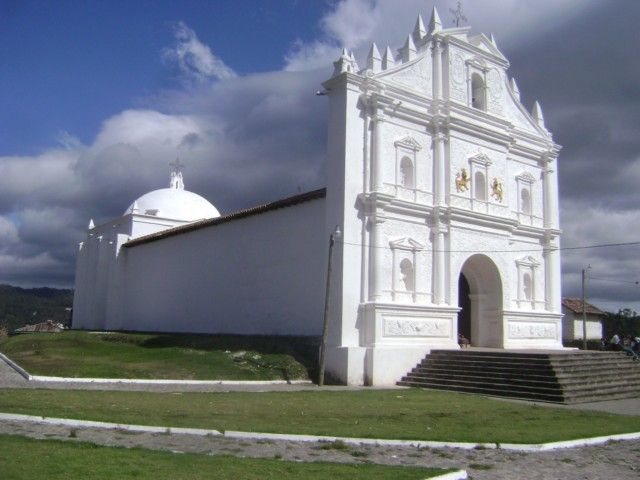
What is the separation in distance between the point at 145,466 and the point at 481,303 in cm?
1965

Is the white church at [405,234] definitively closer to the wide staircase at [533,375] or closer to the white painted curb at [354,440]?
the wide staircase at [533,375]

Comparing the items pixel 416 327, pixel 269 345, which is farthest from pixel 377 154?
pixel 269 345

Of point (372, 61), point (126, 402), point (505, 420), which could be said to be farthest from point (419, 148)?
point (126, 402)

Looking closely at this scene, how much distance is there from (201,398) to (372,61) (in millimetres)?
12601

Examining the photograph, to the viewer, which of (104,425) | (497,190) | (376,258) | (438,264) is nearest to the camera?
(104,425)

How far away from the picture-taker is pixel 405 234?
21.2 m

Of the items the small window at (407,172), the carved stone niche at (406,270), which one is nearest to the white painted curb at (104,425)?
the carved stone niche at (406,270)

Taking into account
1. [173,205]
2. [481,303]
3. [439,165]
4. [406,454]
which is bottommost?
[406,454]

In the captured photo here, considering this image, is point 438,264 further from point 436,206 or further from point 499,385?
point 499,385

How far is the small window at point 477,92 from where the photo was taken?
2453 centimetres

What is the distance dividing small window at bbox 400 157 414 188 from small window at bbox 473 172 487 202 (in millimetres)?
3030

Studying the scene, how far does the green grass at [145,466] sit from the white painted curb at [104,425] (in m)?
1.40

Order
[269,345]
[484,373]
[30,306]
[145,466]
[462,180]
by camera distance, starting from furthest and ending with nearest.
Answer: [30,306] → [462,180] → [269,345] → [484,373] → [145,466]

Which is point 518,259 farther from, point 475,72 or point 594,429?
point 594,429
